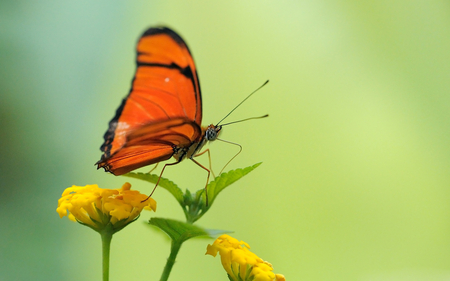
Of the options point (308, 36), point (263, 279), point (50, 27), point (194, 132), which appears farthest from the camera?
point (308, 36)

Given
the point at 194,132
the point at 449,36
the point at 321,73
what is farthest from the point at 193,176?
the point at 449,36

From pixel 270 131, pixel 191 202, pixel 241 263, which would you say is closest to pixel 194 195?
pixel 191 202

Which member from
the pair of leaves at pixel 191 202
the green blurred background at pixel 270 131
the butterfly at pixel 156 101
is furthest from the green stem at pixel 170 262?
the green blurred background at pixel 270 131

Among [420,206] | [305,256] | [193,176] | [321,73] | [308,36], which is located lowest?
[305,256]

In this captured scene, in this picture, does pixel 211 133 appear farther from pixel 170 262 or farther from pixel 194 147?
pixel 170 262

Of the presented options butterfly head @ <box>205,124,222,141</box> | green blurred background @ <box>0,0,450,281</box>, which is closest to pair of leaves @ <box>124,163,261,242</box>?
butterfly head @ <box>205,124,222,141</box>

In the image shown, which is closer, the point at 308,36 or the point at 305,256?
the point at 305,256

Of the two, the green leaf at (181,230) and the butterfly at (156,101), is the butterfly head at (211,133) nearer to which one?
the butterfly at (156,101)

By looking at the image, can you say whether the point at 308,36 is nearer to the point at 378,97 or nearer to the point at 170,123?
the point at 378,97
